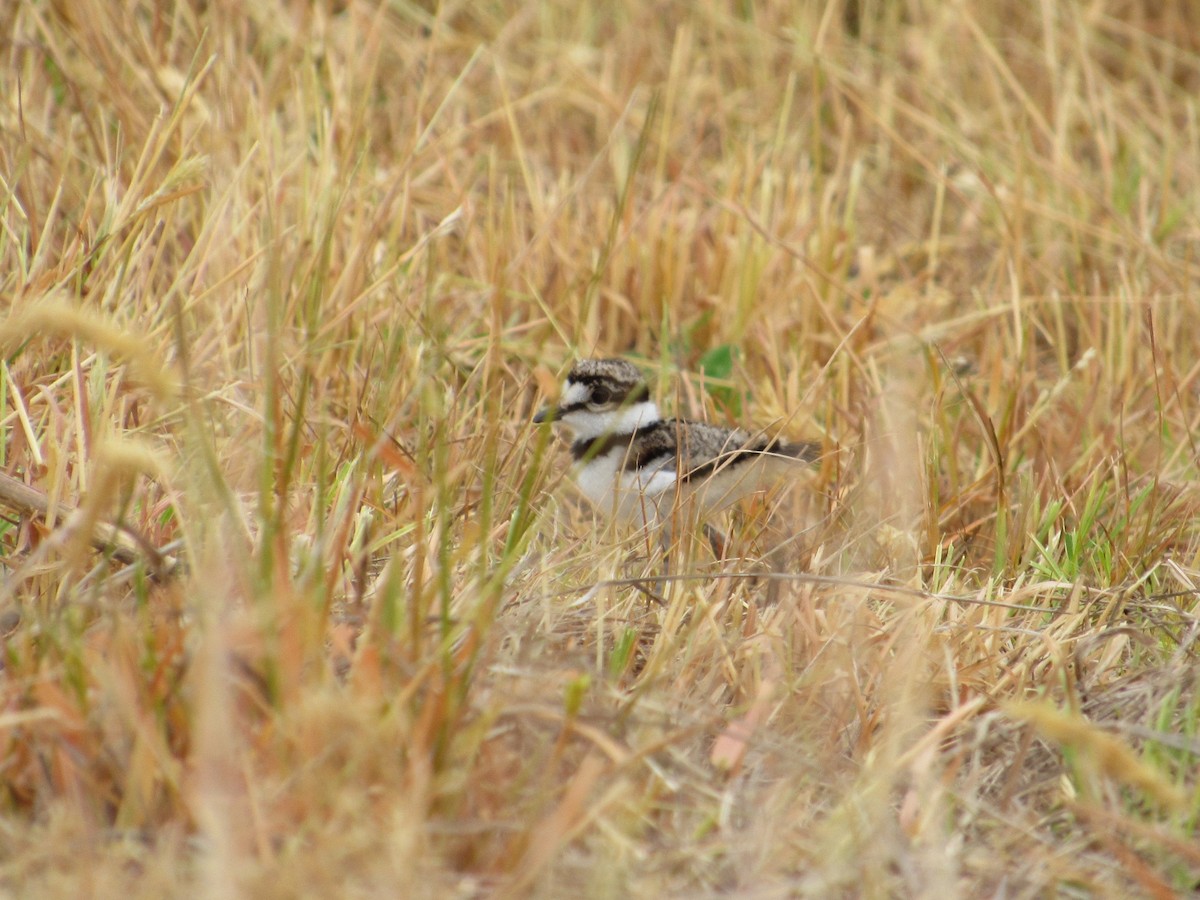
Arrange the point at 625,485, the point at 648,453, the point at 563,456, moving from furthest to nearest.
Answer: the point at 563,456 < the point at 648,453 < the point at 625,485

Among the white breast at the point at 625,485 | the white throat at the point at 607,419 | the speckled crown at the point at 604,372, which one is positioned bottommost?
the white breast at the point at 625,485

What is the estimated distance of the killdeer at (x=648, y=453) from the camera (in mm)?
4156

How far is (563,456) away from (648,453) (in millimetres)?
608

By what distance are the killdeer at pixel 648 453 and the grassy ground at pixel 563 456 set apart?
14 centimetres

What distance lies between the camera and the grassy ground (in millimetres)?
2365

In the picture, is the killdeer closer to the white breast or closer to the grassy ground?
the white breast

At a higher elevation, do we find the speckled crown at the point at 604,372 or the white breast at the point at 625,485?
the speckled crown at the point at 604,372

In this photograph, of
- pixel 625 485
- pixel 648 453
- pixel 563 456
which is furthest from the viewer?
pixel 563 456

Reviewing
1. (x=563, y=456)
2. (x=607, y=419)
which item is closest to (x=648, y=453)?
(x=607, y=419)

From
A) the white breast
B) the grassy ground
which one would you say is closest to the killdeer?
the white breast

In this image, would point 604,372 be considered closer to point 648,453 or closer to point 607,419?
point 607,419

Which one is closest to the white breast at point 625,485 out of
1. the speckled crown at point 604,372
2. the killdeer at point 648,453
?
the killdeer at point 648,453

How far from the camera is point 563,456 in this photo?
5094mm

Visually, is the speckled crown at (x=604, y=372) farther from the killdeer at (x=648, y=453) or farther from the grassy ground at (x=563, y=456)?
the grassy ground at (x=563, y=456)
